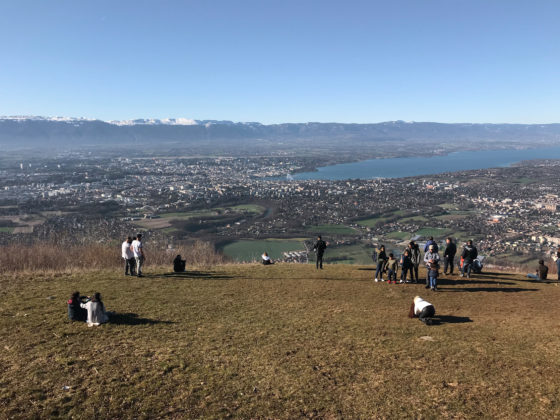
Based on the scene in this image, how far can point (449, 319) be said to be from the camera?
14.7 metres

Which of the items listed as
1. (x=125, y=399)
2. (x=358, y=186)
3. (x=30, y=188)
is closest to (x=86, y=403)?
(x=125, y=399)

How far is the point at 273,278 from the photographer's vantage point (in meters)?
22.5

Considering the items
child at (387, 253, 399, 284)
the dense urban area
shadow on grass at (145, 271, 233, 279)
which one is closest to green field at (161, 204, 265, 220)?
the dense urban area

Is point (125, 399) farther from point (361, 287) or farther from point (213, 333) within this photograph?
point (361, 287)

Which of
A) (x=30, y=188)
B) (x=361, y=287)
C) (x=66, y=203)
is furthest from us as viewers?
(x=30, y=188)

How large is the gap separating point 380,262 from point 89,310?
15846 millimetres

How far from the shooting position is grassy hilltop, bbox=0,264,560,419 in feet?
28.0

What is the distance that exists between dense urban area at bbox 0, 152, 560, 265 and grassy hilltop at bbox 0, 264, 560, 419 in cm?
3727

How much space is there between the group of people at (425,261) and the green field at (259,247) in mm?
34828

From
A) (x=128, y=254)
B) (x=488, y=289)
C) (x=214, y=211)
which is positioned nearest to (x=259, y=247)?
(x=214, y=211)

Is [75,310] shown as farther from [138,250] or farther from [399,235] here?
[399,235]

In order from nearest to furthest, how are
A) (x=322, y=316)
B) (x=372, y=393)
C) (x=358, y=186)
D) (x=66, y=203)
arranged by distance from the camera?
(x=372, y=393) → (x=322, y=316) → (x=66, y=203) → (x=358, y=186)

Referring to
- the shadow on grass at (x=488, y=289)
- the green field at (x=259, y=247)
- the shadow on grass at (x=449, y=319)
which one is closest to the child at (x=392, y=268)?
the shadow on grass at (x=488, y=289)

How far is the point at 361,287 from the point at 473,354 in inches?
351
